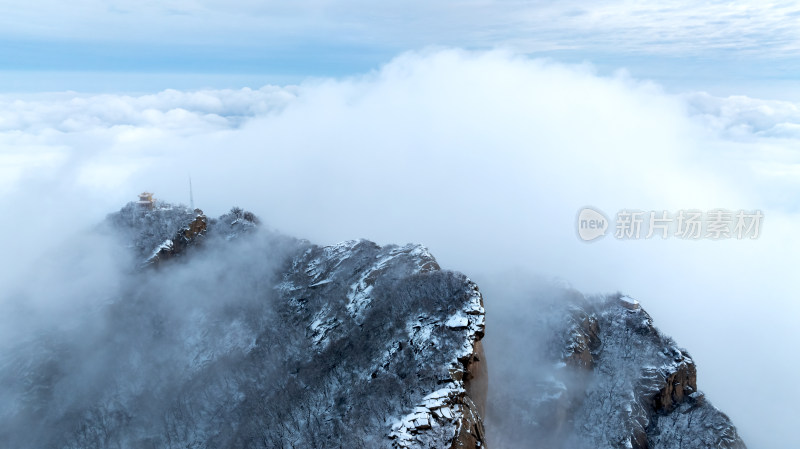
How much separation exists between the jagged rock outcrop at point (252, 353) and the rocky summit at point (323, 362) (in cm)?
42

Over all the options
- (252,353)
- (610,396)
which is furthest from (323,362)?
(610,396)

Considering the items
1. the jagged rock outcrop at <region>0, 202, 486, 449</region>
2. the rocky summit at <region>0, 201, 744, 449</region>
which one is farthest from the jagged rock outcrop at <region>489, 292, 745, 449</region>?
the jagged rock outcrop at <region>0, 202, 486, 449</region>

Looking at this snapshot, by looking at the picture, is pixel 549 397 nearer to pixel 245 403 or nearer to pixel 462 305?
pixel 462 305

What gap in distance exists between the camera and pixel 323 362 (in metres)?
99.0

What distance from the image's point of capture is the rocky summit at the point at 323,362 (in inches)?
3228

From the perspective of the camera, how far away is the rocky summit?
82.0 meters

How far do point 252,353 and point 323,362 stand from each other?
26.2 m

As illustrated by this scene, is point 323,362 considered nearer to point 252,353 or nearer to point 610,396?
point 252,353

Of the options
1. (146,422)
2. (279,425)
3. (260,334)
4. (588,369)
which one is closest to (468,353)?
(279,425)

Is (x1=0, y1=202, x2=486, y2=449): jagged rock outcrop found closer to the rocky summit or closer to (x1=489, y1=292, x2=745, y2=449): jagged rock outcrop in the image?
the rocky summit

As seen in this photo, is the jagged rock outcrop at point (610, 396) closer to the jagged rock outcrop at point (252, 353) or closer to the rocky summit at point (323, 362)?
the rocky summit at point (323, 362)

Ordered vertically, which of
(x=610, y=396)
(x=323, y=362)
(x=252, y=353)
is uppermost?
(x=323, y=362)

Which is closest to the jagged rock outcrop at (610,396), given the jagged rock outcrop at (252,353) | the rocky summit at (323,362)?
the rocky summit at (323,362)

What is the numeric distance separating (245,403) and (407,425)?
5887 centimetres
